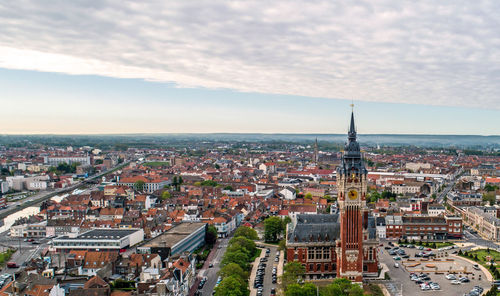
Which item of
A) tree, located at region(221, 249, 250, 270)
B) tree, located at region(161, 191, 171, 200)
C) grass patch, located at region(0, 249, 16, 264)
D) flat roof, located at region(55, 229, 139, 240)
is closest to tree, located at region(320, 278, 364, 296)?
tree, located at region(221, 249, 250, 270)

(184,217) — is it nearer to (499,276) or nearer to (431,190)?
(499,276)

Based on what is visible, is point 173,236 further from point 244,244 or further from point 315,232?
point 315,232

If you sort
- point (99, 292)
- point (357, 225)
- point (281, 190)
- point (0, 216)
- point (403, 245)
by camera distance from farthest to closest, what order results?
point (281, 190) < point (0, 216) < point (403, 245) < point (357, 225) < point (99, 292)

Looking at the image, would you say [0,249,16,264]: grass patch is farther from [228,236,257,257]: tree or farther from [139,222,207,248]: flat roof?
[228,236,257,257]: tree

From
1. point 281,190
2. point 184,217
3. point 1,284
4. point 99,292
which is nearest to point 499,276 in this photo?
point 99,292

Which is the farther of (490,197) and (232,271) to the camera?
(490,197)

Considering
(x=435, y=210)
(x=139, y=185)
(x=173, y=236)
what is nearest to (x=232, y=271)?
(x=173, y=236)
